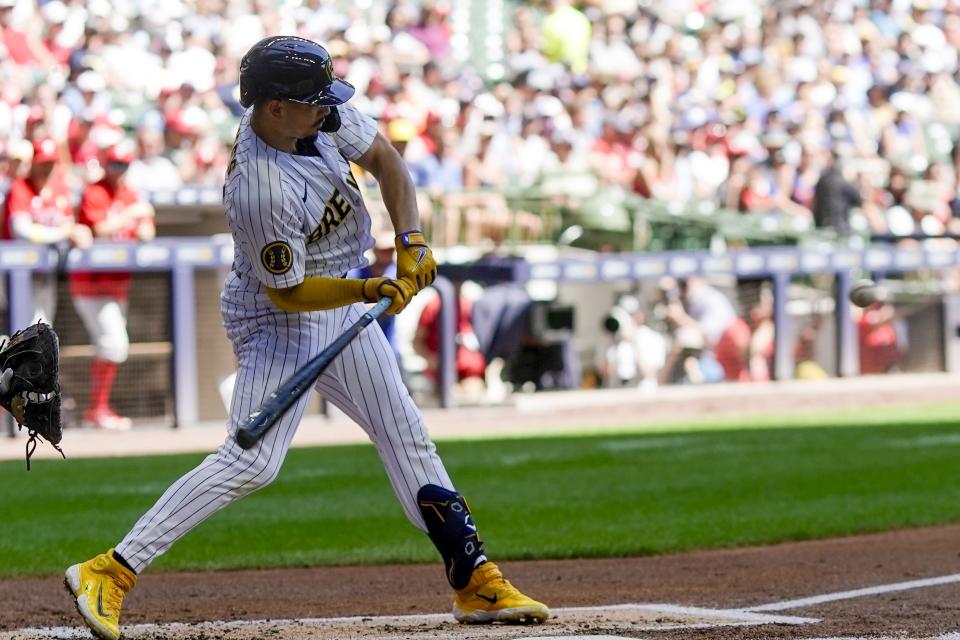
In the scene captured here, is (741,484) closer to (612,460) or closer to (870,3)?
(612,460)

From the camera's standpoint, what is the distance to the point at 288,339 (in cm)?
432

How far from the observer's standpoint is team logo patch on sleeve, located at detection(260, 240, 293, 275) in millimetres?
4070

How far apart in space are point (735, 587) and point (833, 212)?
10663 mm

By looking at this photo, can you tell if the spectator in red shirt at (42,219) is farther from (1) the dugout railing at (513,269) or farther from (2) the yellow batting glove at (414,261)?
(2) the yellow batting glove at (414,261)

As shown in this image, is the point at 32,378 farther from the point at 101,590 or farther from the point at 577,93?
the point at 577,93

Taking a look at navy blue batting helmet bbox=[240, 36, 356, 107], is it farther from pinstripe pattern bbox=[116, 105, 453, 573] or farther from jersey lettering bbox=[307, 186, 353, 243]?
jersey lettering bbox=[307, 186, 353, 243]

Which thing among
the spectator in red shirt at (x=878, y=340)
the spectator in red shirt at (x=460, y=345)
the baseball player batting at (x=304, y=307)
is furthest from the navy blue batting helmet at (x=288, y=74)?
the spectator in red shirt at (x=878, y=340)

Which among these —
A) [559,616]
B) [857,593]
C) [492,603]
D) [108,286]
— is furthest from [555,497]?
[108,286]

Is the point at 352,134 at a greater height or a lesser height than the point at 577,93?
lesser

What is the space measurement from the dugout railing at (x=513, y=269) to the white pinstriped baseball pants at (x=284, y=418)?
682cm

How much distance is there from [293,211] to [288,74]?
36cm

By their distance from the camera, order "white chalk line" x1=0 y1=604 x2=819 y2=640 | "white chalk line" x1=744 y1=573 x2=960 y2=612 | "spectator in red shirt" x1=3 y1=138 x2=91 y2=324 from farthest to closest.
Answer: "spectator in red shirt" x1=3 y1=138 x2=91 y2=324 < "white chalk line" x1=744 y1=573 x2=960 y2=612 < "white chalk line" x1=0 y1=604 x2=819 y2=640

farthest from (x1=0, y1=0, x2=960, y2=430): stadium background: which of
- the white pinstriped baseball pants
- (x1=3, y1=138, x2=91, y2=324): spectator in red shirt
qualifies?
the white pinstriped baseball pants

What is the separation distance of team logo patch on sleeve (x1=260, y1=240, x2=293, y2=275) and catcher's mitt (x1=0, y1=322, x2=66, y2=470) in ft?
2.50
